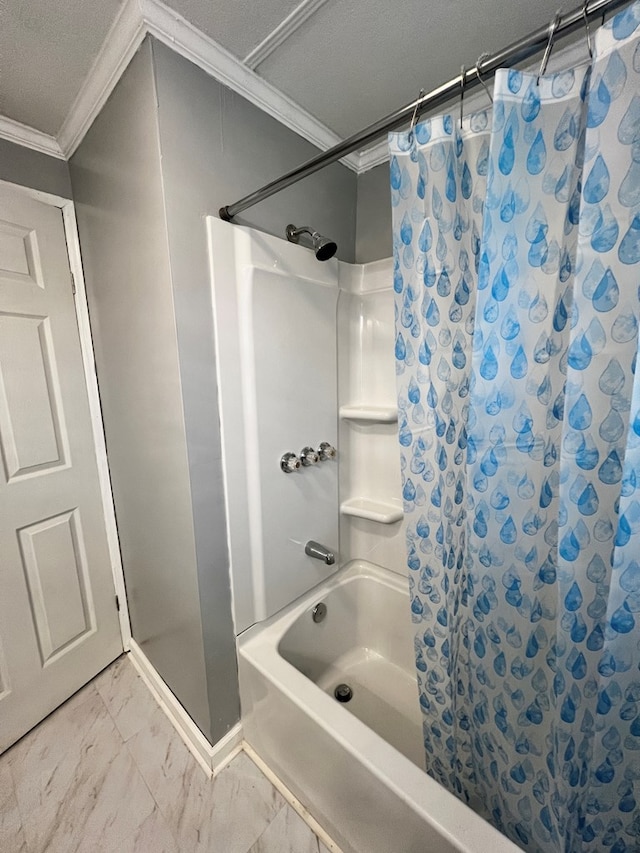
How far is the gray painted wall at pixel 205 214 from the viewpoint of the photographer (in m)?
0.90

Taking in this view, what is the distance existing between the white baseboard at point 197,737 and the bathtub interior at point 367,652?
32cm

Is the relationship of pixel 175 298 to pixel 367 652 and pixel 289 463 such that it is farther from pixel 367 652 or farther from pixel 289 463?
pixel 367 652

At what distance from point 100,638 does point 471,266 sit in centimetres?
206

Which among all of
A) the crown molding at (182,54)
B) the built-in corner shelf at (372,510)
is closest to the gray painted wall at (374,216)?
the crown molding at (182,54)

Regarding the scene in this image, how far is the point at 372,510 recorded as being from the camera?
4.94 feet

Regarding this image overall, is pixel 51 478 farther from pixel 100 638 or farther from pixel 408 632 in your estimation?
pixel 408 632

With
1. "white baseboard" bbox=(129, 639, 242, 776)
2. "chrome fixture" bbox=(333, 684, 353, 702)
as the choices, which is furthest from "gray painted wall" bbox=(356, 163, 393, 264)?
"white baseboard" bbox=(129, 639, 242, 776)

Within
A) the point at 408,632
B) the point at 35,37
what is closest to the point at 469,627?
the point at 408,632

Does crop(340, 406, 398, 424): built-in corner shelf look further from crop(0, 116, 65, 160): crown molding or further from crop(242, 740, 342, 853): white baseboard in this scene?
crop(0, 116, 65, 160): crown molding

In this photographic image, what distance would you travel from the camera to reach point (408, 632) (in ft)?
4.79

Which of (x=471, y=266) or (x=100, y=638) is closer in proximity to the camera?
(x=471, y=266)

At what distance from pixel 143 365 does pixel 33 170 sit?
85cm

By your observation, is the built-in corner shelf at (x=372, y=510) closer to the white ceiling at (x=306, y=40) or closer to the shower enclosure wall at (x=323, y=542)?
the shower enclosure wall at (x=323, y=542)

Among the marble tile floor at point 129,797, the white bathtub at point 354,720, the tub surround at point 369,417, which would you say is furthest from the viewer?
the tub surround at point 369,417
